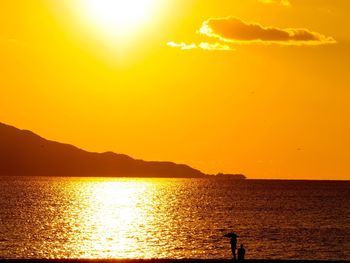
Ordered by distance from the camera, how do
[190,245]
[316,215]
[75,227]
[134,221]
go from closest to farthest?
[190,245] < [75,227] < [134,221] < [316,215]

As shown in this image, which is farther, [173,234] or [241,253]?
[173,234]

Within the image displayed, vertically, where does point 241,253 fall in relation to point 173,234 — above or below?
below

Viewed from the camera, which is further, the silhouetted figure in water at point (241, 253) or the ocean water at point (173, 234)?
the ocean water at point (173, 234)

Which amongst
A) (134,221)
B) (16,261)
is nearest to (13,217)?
(134,221)

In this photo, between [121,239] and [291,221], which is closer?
[121,239]

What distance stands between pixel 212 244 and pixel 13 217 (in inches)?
2202

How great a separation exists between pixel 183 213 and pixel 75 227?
4837 centimetres

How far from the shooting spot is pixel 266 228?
4828 inches

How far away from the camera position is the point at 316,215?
159 metres

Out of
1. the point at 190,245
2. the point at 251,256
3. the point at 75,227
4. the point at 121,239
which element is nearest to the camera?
the point at 251,256

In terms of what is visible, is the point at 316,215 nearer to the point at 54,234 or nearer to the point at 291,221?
the point at 291,221

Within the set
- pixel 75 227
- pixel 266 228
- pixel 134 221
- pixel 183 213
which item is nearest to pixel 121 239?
pixel 75 227

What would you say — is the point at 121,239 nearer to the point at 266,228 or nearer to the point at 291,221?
the point at 266,228

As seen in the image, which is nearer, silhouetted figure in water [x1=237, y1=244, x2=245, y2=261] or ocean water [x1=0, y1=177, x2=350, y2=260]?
silhouetted figure in water [x1=237, y1=244, x2=245, y2=261]
